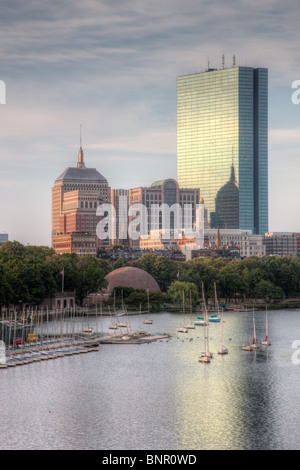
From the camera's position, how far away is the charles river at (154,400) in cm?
6025

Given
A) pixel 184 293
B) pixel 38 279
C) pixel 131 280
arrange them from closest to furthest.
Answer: pixel 38 279 → pixel 184 293 → pixel 131 280

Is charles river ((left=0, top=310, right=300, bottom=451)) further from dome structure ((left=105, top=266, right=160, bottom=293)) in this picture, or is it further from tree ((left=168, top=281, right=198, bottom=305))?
dome structure ((left=105, top=266, right=160, bottom=293))

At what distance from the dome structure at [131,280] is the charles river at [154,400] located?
75747 mm

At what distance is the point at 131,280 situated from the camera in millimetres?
186875

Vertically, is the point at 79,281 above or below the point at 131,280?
above

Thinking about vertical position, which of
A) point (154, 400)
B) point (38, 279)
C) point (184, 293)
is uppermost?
point (38, 279)

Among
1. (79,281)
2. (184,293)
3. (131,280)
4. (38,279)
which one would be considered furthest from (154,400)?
(131,280)

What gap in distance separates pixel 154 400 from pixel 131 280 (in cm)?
Answer: 11379

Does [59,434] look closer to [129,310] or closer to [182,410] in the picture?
[182,410]

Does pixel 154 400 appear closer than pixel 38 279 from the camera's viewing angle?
Yes

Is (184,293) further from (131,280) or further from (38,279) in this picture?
(38,279)
